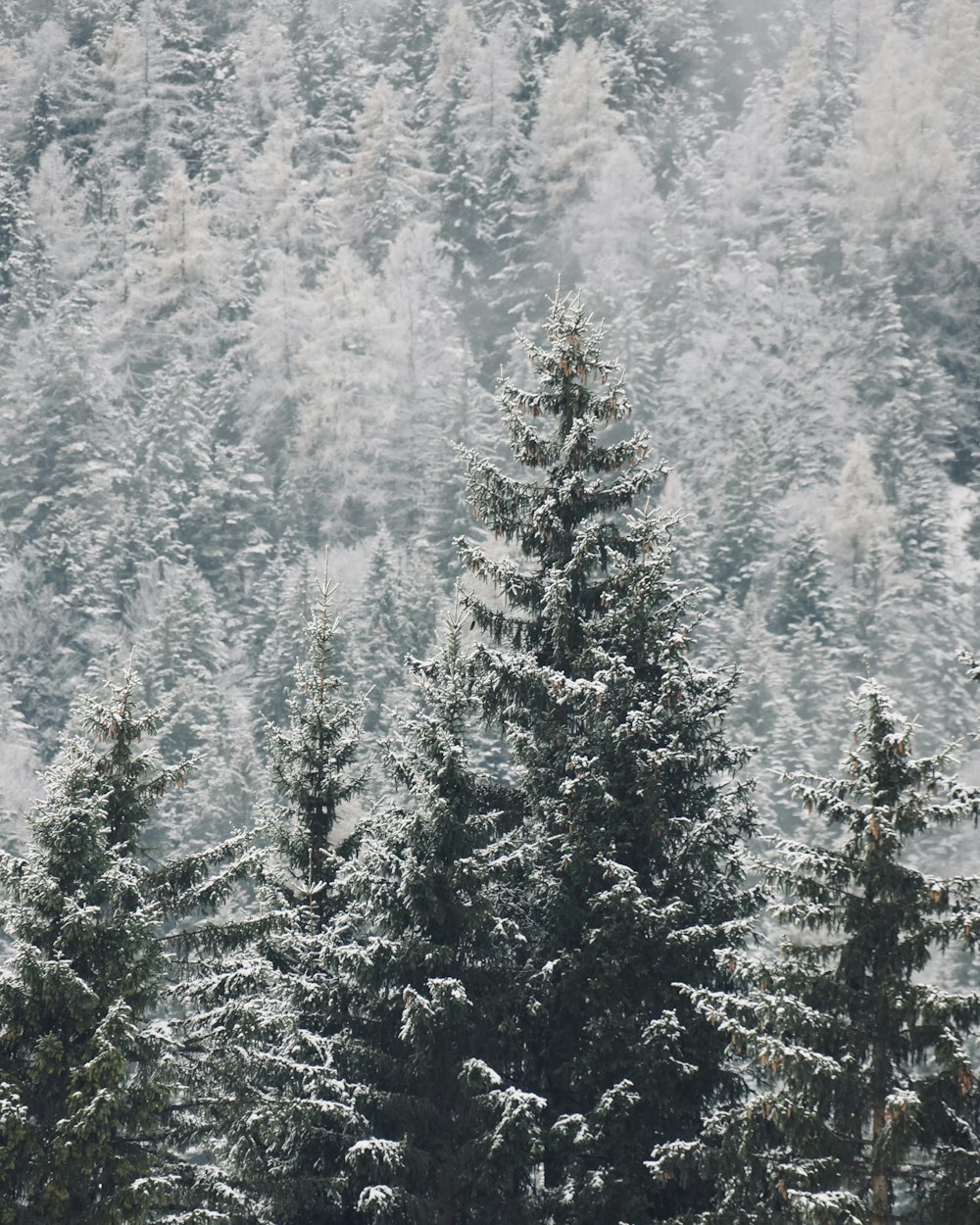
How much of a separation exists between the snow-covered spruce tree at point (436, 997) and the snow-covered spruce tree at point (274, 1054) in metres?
0.34

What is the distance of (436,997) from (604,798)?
7.56 feet

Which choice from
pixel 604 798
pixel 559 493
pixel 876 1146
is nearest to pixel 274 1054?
pixel 604 798

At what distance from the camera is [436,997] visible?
13.1 m

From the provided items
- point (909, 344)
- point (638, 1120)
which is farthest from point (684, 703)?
point (909, 344)

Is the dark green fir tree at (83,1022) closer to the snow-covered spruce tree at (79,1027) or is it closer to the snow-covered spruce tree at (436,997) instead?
the snow-covered spruce tree at (79,1027)

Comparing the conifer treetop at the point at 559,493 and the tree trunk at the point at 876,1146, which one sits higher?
the conifer treetop at the point at 559,493

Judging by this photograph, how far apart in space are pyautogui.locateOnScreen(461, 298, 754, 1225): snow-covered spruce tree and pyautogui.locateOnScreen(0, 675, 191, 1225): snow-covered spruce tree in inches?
131

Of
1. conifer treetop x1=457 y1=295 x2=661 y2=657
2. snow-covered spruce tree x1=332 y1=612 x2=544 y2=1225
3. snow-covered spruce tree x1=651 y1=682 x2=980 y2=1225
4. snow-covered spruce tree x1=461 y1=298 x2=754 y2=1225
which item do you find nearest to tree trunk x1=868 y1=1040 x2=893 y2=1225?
snow-covered spruce tree x1=651 y1=682 x2=980 y2=1225

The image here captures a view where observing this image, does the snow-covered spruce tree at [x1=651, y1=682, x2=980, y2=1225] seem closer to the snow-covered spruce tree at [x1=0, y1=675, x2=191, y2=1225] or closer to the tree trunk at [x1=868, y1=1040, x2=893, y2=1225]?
the tree trunk at [x1=868, y1=1040, x2=893, y2=1225]

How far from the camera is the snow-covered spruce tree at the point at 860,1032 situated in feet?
36.3

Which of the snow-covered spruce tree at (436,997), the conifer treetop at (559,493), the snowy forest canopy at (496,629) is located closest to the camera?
the snow-covered spruce tree at (436,997)

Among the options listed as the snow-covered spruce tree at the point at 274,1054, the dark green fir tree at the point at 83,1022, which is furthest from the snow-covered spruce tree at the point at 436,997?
the dark green fir tree at the point at 83,1022

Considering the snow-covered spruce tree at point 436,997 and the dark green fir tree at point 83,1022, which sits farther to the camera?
the snow-covered spruce tree at point 436,997

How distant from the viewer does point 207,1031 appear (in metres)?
13.8
